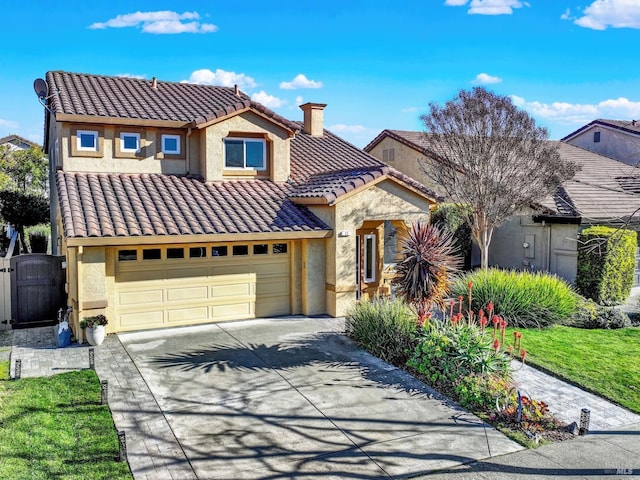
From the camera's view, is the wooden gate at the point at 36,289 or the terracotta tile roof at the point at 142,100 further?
the terracotta tile roof at the point at 142,100

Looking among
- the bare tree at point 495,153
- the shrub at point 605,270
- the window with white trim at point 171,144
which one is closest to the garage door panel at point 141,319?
the window with white trim at point 171,144

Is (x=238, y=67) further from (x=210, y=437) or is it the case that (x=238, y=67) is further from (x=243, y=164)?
Result: (x=210, y=437)

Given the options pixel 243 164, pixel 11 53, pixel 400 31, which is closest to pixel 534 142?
pixel 400 31

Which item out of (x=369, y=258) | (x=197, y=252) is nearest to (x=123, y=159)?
(x=197, y=252)

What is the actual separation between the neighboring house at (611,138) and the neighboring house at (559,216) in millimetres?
3877

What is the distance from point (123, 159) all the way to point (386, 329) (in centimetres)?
928

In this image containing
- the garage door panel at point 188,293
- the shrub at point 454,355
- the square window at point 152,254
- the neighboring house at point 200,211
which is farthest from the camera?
the garage door panel at point 188,293

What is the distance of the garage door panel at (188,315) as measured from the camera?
14.3 metres

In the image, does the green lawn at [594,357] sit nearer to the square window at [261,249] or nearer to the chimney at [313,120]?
the square window at [261,249]

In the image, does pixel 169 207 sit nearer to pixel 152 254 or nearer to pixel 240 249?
pixel 152 254

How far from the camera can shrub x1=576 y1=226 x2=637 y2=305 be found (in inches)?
717

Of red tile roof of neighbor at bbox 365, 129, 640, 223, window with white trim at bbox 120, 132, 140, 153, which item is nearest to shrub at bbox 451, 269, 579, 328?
red tile roof of neighbor at bbox 365, 129, 640, 223

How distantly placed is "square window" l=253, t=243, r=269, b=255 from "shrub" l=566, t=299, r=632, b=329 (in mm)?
8981

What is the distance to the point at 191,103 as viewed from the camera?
18.0 metres
